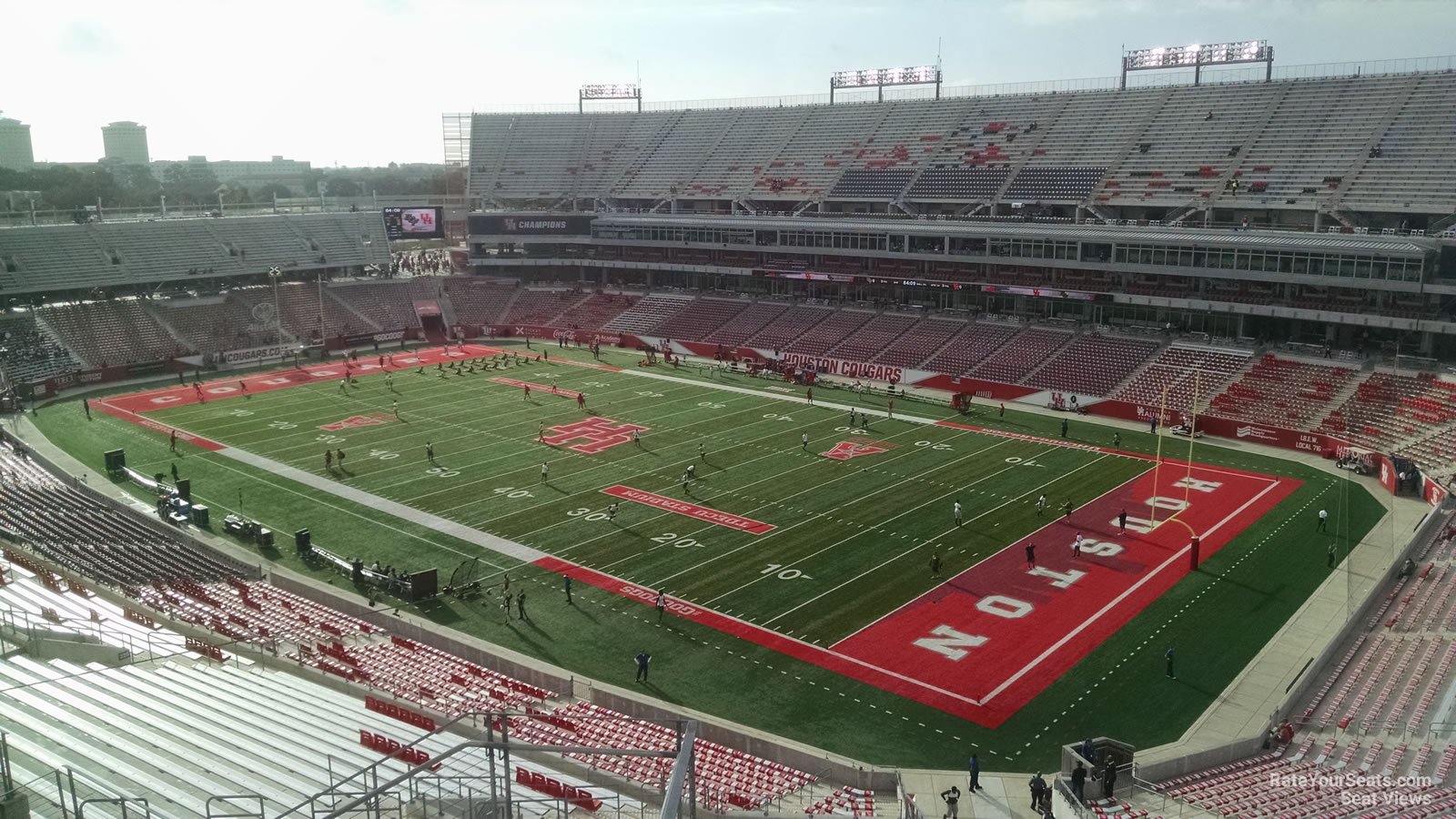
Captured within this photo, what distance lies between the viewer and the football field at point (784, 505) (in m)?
25.8

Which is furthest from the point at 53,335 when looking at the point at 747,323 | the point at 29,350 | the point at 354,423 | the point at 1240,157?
the point at 1240,157

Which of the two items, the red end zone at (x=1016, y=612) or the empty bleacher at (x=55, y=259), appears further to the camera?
the empty bleacher at (x=55, y=259)

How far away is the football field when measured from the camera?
25781 mm

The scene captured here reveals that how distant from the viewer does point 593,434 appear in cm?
4469

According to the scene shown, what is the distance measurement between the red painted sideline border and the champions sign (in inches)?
894

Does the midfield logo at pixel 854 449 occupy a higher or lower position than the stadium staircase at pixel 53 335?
lower

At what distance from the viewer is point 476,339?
72.0m

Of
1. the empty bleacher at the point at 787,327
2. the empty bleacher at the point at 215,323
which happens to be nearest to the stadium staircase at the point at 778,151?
the empty bleacher at the point at 787,327

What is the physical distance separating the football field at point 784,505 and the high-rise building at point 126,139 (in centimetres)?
13517

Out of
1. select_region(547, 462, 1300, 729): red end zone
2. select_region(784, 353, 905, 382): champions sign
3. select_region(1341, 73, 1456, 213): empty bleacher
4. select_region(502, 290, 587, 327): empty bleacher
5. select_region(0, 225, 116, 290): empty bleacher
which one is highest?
select_region(1341, 73, 1456, 213): empty bleacher

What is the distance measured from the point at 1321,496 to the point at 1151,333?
2061 centimetres

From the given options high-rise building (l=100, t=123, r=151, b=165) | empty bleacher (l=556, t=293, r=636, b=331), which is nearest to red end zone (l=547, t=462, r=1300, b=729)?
empty bleacher (l=556, t=293, r=636, b=331)

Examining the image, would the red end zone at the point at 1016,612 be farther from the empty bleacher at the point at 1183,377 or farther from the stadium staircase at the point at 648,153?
the stadium staircase at the point at 648,153

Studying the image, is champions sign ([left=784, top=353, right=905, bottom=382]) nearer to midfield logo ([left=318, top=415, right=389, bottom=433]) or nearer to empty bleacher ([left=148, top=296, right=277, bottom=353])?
midfield logo ([left=318, top=415, right=389, bottom=433])
